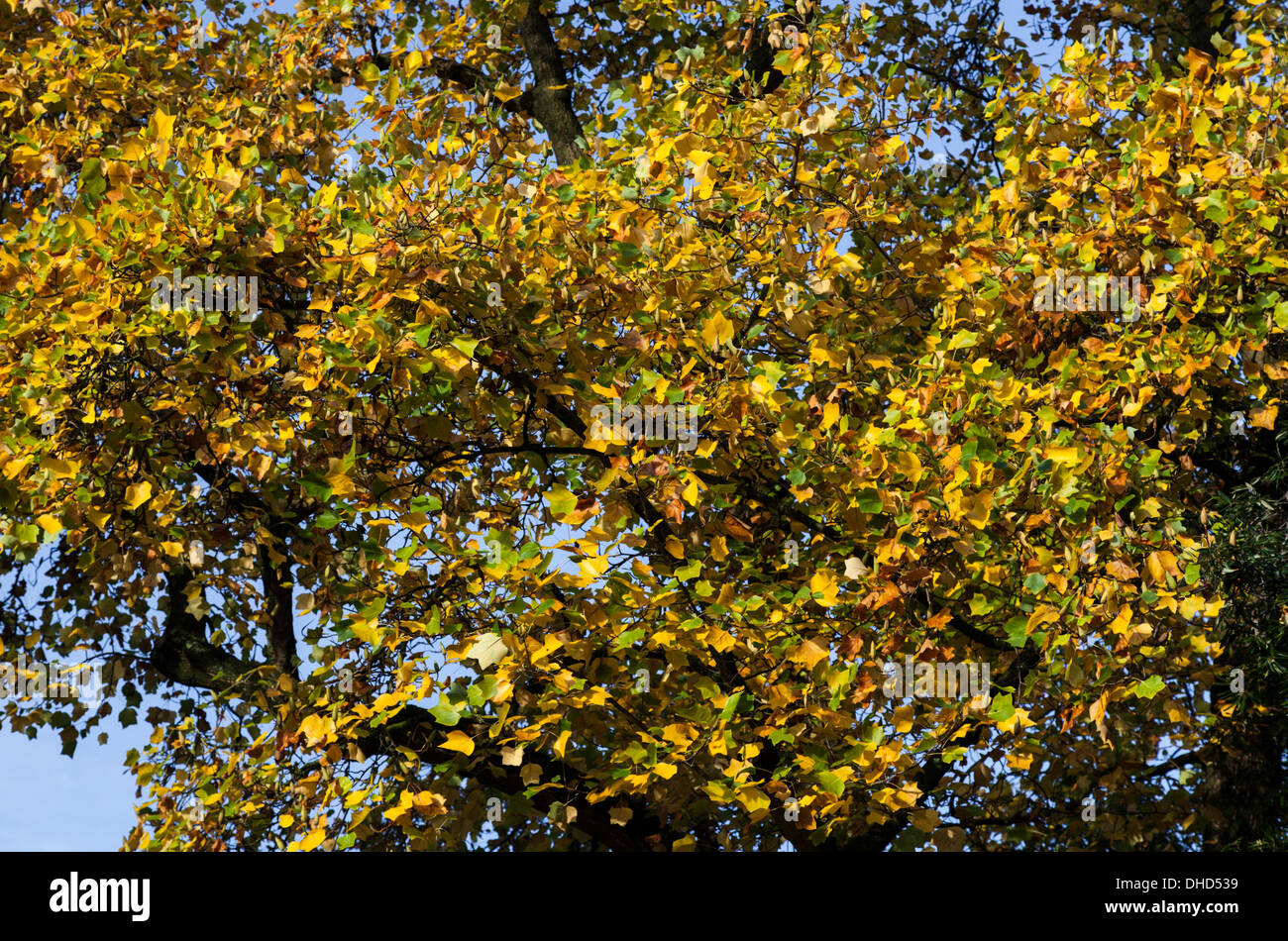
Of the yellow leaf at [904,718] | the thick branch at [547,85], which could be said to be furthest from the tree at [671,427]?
the thick branch at [547,85]

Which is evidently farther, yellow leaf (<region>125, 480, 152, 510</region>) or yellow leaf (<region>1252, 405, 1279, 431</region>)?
yellow leaf (<region>1252, 405, 1279, 431</region>)

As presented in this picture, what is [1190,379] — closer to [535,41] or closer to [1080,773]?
[1080,773]

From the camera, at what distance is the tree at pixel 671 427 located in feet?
19.4

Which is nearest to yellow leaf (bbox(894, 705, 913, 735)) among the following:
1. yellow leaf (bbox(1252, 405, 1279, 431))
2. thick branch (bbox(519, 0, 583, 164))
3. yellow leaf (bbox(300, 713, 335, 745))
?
yellow leaf (bbox(300, 713, 335, 745))

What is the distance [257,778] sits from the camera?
7375 mm

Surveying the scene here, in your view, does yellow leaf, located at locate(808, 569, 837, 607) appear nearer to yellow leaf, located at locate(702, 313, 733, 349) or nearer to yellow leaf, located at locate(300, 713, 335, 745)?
yellow leaf, located at locate(702, 313, 733, 349)

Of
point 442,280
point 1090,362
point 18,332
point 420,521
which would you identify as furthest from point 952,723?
point 18,332

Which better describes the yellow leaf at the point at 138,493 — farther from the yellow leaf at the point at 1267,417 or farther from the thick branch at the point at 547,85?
the yellow leaf at the point at 1267,417

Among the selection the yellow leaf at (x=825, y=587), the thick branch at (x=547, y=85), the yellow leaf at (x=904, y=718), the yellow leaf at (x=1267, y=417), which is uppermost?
the thick branch at (x=547, y=85)

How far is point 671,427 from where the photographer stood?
6016 mm

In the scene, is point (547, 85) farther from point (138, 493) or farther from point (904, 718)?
point (904, 718)

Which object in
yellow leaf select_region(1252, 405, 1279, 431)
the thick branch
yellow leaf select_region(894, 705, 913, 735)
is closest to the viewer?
yellow leaf select_region(894, 705, 913, 735)

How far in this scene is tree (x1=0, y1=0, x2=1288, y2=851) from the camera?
590 centimetres
